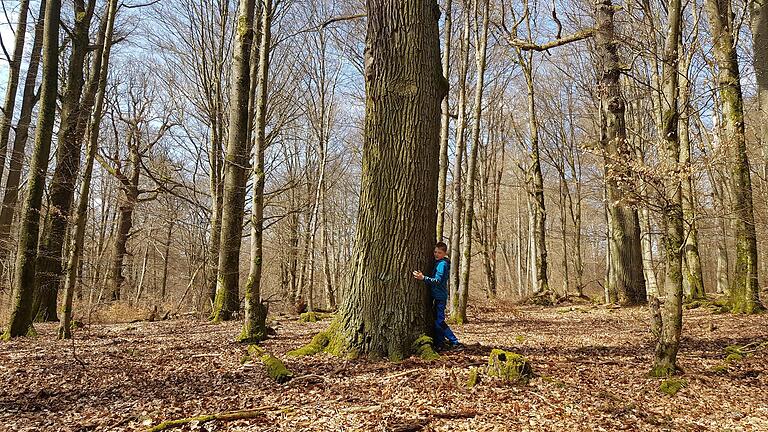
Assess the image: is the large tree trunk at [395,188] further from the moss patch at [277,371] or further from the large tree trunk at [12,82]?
the large tree trunk at [12,82]

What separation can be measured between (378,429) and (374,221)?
8.10ft

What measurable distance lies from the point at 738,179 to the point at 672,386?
748 cm

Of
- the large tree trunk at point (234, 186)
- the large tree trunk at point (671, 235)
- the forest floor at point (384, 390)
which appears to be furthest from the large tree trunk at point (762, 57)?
the large tree trunk at point (234, 186)

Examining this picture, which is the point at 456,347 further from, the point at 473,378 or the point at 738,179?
the point at 738,179

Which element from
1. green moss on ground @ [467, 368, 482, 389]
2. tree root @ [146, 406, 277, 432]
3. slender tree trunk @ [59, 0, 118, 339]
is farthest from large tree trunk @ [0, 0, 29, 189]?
green moss on ground @ [467, 368, 482, 389]

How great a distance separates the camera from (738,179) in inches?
380

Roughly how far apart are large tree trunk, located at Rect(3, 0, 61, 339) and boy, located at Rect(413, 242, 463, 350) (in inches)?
282

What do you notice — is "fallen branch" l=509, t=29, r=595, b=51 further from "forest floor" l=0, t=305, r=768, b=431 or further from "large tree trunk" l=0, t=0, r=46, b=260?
"large tree trunk" l=0, t=0, r=46, b=260

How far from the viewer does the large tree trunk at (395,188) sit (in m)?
5.34

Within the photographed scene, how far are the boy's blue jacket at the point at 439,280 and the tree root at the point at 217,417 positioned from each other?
93.7 inches

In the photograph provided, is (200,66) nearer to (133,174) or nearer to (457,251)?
(133,174)

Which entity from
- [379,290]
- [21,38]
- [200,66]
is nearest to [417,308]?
[379,290]

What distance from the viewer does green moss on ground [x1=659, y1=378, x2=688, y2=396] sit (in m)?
4.27

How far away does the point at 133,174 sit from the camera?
18.2m
